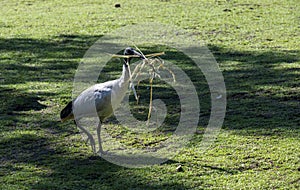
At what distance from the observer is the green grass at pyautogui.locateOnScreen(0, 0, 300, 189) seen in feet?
18.0

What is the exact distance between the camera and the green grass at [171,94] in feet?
18.0

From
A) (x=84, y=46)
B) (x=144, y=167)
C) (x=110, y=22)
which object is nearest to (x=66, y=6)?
(x=110, y=22)

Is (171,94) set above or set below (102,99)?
below

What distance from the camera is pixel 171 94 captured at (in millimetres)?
7969

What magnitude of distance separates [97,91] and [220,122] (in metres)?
1.53

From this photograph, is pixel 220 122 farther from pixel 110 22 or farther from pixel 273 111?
pixel 110 22

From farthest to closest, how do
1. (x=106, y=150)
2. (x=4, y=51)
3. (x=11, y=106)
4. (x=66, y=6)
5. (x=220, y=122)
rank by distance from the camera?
(x=66, y=6)
(x=4, y=51)
(x=11, y=106)
(x=220, y=122)
(x=106, y=150)

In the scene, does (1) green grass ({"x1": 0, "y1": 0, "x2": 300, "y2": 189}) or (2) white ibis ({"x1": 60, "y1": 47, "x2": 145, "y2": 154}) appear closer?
(1) green grass ({"x1": 0, "y1": 0, "x2": 300, "y2": 189})

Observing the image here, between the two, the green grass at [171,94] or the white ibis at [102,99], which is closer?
the green grass at [171,94]

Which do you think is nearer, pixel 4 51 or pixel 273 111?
pixel 273 111

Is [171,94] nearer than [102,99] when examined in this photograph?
No

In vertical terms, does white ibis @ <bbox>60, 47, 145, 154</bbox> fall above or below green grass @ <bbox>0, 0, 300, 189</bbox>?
above

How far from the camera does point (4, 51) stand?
10.5m

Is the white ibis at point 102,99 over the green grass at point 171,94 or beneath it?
over
